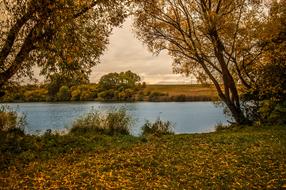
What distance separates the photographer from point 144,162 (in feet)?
42.3

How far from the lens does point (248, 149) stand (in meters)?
15.5

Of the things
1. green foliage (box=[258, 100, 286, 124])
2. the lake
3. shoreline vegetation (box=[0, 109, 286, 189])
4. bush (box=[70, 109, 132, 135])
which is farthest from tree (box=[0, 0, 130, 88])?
green foliage (box=[258, 100, 286, 124])

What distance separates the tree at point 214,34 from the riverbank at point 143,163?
844 centimetres

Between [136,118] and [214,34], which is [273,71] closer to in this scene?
[214,34]

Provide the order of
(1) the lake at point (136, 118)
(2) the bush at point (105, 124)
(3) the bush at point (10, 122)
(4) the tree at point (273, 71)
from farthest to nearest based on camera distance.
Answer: (1) the lake at point (136, 118)
(4) the tree at point (273, 71)
(2) the bush at point (105, 124)
(3) the bush at point (10, 122)

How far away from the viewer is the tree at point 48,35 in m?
13.4

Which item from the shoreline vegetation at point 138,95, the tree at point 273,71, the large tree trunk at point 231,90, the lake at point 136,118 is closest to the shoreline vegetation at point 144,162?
the tree at point 273,71

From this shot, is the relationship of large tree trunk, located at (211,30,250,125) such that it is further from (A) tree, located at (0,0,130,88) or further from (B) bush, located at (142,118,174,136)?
(A) tree, located at (0,0,130,88)

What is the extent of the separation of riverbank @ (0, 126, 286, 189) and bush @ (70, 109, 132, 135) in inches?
157

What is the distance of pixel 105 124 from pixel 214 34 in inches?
347

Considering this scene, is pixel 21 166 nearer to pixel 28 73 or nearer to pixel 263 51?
pixel 28 73

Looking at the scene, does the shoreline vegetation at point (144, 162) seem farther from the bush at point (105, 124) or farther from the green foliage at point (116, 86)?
the green foliage at point (116, 86)

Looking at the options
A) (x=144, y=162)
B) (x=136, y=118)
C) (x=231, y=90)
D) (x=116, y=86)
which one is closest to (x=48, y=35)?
(x=144, y=162)

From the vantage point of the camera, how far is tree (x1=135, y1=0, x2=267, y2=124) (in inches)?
1000
